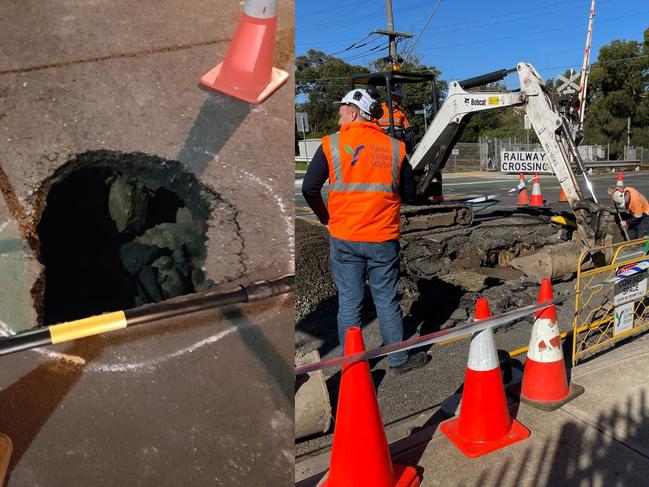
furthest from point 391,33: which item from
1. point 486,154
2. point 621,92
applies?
point 621,92

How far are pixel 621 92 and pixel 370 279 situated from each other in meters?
36.5

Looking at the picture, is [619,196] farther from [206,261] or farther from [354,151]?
[206,261]

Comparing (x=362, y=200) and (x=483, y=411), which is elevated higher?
(x=362, y=200)

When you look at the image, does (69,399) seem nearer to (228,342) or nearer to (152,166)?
A: (228,342)

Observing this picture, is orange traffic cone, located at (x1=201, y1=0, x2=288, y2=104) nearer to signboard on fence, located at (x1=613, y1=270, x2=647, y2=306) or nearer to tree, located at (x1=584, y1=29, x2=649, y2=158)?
signboard on fence, located at (x1=613, y1=270, x2=647, y2=306)

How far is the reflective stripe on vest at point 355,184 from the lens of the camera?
318 cm

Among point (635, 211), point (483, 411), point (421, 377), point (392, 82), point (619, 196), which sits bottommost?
point (421, 377)

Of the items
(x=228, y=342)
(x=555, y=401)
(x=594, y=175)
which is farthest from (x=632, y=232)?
(x=594, y=175)

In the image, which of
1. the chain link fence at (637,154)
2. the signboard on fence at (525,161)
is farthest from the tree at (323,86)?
the signboard on fence at (525,161)

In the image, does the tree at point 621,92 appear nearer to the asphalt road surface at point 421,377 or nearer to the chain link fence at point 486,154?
the chain link fence at point 486,154

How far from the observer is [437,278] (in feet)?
18.6

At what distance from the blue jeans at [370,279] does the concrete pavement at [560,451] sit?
0.69 metres

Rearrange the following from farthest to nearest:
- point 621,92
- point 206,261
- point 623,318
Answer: point 621,92
point 623,318
point 206,261

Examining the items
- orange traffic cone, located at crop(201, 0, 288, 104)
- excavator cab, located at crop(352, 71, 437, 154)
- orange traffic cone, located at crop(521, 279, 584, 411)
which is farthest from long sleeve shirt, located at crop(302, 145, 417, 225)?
excavator cab, located at crop(352, 71, 437, 154)
